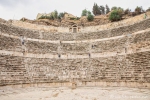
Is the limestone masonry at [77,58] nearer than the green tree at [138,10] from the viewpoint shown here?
Yes

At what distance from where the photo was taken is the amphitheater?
35.9ft

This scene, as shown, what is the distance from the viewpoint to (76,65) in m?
15.5

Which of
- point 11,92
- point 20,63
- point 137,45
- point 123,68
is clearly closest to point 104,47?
point 137,45

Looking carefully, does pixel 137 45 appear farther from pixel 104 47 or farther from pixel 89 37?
pixel 89 37

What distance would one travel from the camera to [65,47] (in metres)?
19.1

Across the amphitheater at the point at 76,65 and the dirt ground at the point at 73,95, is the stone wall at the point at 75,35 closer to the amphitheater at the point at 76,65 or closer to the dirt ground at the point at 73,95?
the amphitheater at the point at 76,65

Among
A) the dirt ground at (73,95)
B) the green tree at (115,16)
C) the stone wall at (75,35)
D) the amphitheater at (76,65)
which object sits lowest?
the dirt ground at (73,95)

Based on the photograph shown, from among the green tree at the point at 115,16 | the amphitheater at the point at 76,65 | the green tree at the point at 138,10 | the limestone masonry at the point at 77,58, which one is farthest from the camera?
the green tree at the point at 138,10

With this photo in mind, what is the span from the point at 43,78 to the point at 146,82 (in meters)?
8.16

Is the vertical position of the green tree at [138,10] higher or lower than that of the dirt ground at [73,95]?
higher

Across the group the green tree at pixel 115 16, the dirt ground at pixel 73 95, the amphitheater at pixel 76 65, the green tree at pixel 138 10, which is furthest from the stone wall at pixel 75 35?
the green tree at pixel 138 10

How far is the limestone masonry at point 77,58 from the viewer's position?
12695mm

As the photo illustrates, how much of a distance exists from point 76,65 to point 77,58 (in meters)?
1.44

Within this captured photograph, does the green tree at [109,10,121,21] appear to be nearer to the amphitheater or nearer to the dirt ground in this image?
the amphitheater
